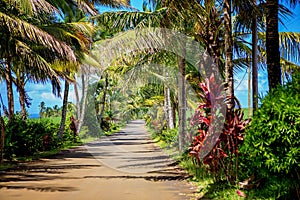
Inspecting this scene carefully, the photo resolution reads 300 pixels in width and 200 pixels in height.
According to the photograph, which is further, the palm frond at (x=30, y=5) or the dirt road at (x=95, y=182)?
the palm frond at (x=30, y=5)

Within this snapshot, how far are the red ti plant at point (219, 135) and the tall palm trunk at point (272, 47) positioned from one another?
1008 millimetres

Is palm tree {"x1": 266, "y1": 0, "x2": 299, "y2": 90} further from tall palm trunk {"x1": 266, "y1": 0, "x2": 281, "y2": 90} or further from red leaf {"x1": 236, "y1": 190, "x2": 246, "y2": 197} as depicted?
red leaf {"x1": 236, "y1": 190, "x2": 246, "y2": 197}

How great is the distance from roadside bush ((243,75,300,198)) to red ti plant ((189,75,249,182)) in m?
1.81

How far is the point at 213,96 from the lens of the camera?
8.16 metres

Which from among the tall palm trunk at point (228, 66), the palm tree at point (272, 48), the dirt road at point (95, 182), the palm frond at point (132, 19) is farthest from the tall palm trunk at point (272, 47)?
the palm frond at point (132, 19)

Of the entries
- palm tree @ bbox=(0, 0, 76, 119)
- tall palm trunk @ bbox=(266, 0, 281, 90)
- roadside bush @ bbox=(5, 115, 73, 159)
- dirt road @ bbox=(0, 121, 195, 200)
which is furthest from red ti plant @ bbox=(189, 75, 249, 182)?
roadside bush @ bbox=(5, 115, 73, 159)

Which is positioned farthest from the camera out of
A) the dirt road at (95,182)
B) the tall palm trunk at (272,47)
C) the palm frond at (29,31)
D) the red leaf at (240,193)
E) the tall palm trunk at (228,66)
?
the palm frond at (29,31)

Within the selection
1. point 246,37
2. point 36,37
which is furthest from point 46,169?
point 246,37

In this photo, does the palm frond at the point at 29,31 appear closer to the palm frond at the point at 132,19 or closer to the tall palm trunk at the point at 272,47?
the palm frond at the point at 132,19

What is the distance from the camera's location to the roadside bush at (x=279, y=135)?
5.19m

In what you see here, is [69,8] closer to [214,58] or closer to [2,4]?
[2,4]

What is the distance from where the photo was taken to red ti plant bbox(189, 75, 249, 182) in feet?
25.3

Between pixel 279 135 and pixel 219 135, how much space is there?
2771 millimetres

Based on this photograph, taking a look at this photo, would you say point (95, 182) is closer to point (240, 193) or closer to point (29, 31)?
point (240, 193)
